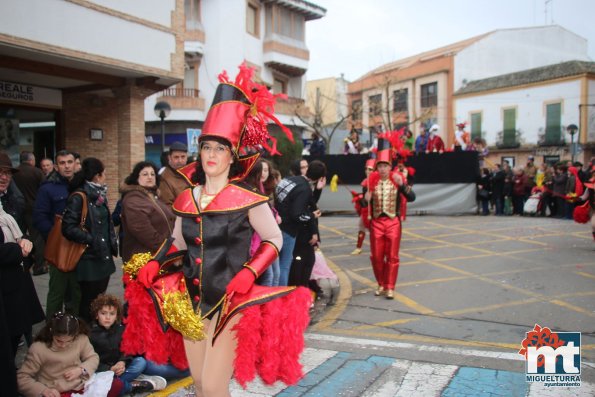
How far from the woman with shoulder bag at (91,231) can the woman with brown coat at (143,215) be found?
210mm

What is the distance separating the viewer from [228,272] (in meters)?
3.07

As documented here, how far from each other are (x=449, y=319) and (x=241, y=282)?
4071mm

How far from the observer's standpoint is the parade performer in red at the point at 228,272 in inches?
112

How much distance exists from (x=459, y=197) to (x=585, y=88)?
2127cm

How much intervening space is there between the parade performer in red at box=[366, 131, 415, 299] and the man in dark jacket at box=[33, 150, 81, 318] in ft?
12.5

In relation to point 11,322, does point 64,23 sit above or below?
above

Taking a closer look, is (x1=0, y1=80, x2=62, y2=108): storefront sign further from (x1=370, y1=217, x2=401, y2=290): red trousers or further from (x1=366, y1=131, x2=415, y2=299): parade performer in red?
(x1=370, y1=217, x2=401, y2=290): red trousers

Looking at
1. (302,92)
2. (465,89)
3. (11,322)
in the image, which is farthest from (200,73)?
(11,322)

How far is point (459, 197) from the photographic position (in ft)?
57.9

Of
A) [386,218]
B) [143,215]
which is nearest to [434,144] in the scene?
[386,218]

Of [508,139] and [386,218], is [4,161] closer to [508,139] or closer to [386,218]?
[386,218]

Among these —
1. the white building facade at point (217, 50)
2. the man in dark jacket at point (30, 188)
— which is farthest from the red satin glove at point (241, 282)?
the white building facade at point (217, 50)

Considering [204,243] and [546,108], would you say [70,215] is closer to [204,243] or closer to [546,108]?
[204,243]

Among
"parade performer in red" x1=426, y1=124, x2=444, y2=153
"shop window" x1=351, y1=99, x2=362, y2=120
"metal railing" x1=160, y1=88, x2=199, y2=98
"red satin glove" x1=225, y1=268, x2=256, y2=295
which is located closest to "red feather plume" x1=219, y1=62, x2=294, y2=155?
"red satin glove" x1=225, y1=268, x2=256, y2=295
